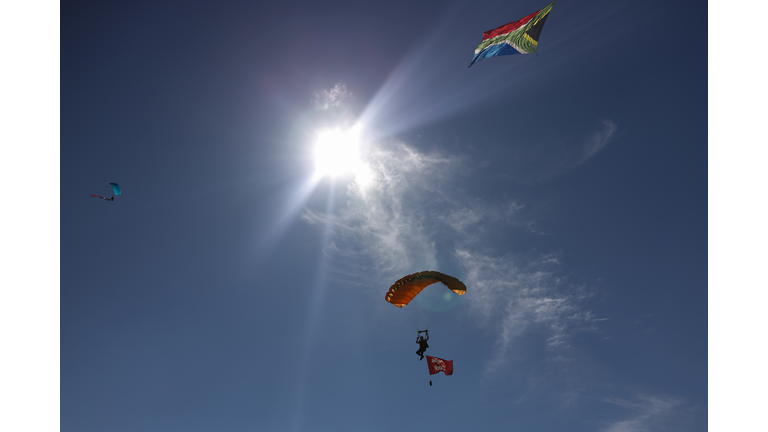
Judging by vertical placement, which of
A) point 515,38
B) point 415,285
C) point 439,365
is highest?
point 515,38

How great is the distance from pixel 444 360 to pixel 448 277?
334 inches

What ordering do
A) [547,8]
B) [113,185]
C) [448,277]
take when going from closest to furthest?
[547,8], [448,277], [113,185]

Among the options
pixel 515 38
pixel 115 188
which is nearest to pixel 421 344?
pixel 515 38

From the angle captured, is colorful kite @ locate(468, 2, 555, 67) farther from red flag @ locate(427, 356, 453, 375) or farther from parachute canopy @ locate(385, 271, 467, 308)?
red flag @ locate(427, 356, 453, 375)

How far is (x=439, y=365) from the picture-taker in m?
35.7

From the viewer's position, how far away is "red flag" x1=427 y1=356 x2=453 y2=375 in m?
35.1

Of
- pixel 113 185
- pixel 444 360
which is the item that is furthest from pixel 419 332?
pixel 113 185

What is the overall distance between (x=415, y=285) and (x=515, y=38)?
19841mm

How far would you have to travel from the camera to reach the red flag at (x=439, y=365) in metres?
35.1

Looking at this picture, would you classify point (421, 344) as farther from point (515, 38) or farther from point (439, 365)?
point (515, 38)

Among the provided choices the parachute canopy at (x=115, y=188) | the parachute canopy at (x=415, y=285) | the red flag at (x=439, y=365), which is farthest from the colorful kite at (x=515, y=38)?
the parachute canopy at (x=115, y=188)

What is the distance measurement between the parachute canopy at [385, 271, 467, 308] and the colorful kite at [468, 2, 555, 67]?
56.2 ft
